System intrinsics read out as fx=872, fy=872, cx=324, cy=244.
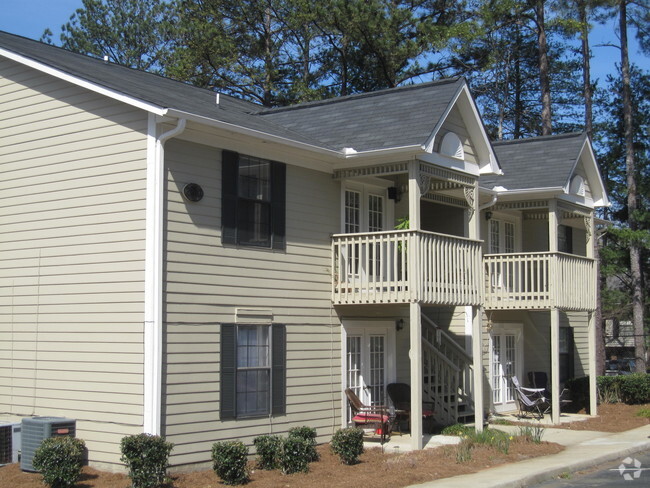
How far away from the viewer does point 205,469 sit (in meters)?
13.4

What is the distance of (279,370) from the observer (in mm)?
15023

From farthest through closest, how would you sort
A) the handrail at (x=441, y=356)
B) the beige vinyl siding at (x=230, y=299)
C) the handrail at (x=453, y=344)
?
the handrail at (x=453, y=344), the handrail at (x=441, y=356), the beige vinyl siding at (x=230, y=299)

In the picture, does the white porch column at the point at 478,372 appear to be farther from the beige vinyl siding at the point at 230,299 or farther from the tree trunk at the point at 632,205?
the tree trunk at the point at 632,205

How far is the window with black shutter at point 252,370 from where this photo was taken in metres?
→ 14.0

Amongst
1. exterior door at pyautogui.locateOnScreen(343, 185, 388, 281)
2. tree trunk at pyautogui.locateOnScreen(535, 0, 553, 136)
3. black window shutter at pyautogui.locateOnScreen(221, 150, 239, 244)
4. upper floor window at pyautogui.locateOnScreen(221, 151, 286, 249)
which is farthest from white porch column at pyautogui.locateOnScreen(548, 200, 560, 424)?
tree trunk at pyautogui.locateOnScreen(535, 0, 553, 136)

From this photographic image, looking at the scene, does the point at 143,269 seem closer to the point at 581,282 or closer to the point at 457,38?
the point at 581,282

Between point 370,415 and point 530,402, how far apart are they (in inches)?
222

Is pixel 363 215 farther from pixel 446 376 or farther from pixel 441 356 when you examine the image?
pixel 446 376

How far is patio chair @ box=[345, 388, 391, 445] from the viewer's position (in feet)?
51.9

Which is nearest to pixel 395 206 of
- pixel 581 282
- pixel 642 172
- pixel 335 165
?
pixel 335 165

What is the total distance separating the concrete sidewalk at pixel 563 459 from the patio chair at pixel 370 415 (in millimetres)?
2577

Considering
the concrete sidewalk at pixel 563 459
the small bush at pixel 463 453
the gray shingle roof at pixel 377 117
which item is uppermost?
the gray shingle roof at pixel 377 117

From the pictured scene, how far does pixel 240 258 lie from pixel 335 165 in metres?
3.11

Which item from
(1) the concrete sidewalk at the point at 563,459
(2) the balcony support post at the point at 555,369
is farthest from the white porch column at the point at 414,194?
(2) the balcony support post at the point at 555,369
